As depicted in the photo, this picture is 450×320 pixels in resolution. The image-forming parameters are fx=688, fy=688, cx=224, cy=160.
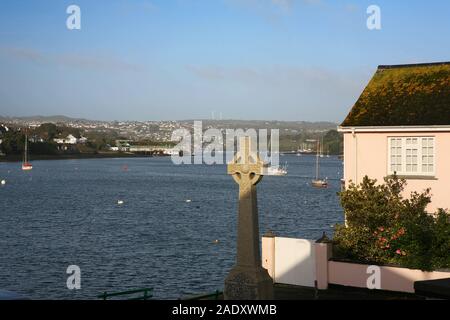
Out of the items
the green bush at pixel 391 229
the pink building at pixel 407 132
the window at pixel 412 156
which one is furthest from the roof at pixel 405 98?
the green bush at pixel 391 229

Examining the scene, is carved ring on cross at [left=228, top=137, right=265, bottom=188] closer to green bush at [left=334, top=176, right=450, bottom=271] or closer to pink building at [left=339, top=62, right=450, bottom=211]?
green bush at [left=334, top=176, right=450, bottom=271]

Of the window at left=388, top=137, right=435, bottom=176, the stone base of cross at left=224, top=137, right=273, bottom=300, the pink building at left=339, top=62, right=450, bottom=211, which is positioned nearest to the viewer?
the stone base of cross at left=224, top=137, right=273, bottom=300

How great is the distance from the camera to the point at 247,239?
1733 centimetres

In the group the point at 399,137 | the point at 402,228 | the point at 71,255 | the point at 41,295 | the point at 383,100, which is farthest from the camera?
the point at 71,255

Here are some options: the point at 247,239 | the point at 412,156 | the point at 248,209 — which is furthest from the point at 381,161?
the point at 247,239

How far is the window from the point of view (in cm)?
2608

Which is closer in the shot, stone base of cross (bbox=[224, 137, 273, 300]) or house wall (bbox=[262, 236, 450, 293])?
stone base of cross (bbox=[224, 137, 273, 300])

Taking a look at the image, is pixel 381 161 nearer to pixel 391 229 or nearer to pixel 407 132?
pixel 407 132

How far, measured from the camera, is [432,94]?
91.5ft

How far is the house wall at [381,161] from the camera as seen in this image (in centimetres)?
2561

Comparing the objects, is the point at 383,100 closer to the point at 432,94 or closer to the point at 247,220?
the point at 432,94

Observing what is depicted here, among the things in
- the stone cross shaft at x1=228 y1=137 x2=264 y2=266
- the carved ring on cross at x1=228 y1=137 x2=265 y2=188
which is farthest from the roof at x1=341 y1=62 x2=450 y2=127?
the stone cross shaft at x1=228 y1=137 x2=264 y2=266

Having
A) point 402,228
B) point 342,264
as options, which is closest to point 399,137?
point 402,228

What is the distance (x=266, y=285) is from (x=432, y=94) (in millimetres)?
14229
